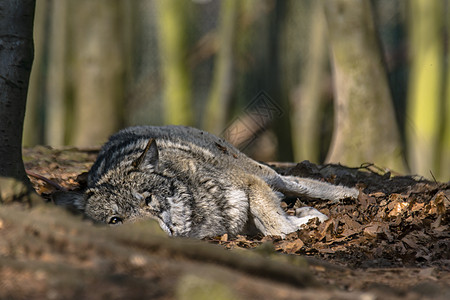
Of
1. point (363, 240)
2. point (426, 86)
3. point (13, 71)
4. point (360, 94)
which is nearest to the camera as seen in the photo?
point (13, 71)

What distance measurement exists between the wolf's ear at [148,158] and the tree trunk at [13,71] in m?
1.09

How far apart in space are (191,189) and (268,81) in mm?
7902

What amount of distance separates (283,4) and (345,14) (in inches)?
234

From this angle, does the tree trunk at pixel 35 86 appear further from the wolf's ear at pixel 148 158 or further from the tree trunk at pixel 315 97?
the wolf's ear at pixel 148 158

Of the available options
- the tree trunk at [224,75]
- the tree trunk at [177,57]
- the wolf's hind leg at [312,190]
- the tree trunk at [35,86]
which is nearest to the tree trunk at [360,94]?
the wolf's hind leg at [312,190]

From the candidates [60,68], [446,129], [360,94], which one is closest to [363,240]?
[360,94]

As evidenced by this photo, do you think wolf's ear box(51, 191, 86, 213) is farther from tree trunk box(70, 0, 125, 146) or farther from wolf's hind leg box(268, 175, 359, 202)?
tree trunk box(70, 0, 125, 146)

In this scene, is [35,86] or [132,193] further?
[35,86]

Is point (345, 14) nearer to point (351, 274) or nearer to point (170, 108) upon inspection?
point (351, 274)

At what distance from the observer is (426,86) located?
473 inches

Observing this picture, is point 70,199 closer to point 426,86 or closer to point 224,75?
point 224,75

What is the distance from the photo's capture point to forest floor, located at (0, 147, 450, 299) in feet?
9.35

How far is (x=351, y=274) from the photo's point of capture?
11.0ft

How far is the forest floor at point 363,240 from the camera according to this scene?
2.85 metres
